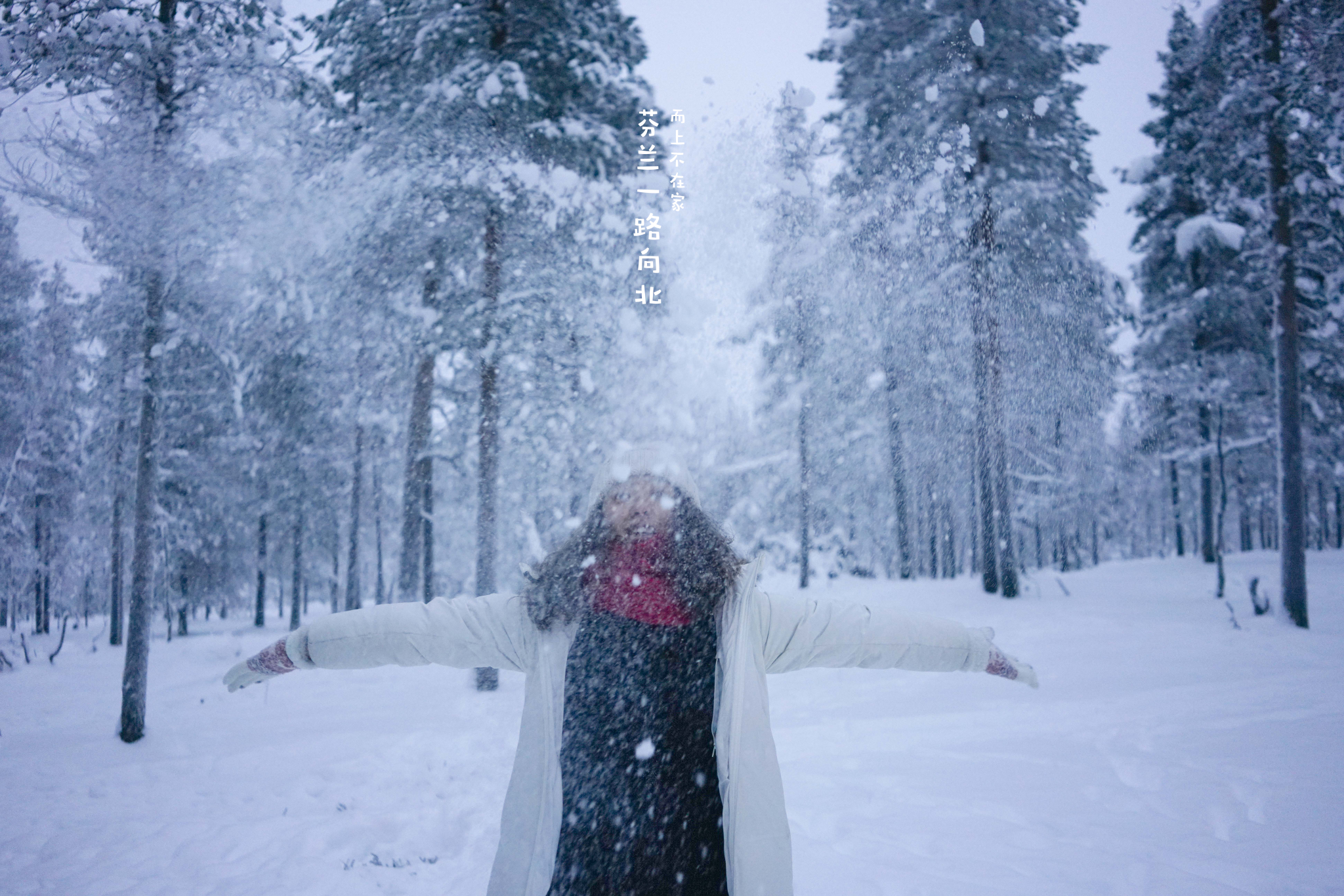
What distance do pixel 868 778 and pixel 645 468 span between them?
14.8ft

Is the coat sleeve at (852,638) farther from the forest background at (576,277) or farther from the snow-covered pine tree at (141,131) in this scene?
the snow-covered pine tree at (141,131)

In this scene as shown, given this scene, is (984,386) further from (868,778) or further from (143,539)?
(143,539)

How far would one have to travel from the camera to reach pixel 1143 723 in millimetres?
5910

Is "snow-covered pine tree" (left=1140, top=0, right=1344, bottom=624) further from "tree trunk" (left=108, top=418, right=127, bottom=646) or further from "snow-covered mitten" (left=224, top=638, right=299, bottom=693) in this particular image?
"tree trunk" (left=108, top=418, right=127, bottom=646)

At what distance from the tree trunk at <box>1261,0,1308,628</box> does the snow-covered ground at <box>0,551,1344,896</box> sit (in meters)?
0.88

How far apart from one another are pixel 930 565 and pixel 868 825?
76.6 ft

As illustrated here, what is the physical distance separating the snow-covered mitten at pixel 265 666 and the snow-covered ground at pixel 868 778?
2.80m

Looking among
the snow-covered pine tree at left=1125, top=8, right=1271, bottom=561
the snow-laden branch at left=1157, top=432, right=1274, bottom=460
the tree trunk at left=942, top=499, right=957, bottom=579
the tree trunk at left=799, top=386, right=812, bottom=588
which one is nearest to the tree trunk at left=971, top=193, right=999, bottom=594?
the tree trunk at left=799, top=386, right=812, bottom=588

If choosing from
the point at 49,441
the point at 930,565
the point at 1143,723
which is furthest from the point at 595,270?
the point at 930,565

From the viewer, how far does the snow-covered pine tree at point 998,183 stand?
11.4 m

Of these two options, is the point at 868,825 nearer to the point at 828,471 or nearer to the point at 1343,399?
the point at 828,471

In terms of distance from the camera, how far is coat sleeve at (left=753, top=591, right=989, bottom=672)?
211 cm

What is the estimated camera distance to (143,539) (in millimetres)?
7129

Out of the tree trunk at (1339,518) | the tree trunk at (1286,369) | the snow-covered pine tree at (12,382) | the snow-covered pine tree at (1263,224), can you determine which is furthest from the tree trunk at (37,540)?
the tree trunk at (1339,518)
